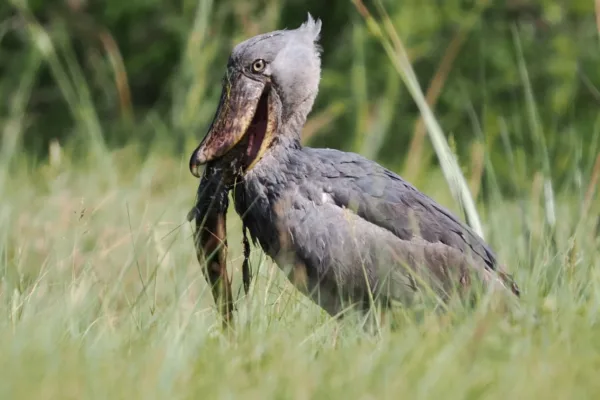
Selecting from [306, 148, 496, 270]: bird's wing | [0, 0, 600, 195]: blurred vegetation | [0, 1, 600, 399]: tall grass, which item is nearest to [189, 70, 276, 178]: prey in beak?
[306, 148, 496, 270]: bird's wing

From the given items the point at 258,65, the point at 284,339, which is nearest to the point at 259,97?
the point at 258,65

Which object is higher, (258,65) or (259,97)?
(258,65)

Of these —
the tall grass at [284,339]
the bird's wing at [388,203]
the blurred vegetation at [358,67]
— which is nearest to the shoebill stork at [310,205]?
the bird's wing at [388,203]

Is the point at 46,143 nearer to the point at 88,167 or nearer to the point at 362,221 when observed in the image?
the point at 88,167

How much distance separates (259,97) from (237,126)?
124 millimetres

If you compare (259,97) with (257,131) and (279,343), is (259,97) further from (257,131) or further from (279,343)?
(279,343)

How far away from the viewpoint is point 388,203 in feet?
13.4

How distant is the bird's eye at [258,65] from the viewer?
423 centimetres

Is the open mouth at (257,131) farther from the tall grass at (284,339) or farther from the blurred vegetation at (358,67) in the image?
the blurred vegetation at (358,67)

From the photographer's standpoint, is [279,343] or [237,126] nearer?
[279,343]

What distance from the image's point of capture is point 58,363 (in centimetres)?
292

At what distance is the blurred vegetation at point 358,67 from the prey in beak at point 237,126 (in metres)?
3.06

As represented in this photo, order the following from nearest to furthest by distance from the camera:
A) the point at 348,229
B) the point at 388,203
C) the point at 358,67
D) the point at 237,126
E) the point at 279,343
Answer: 1. the point at 279,343
2. the point at 348,229
3. the point at 388,203
4. the point at 237,126
5. the point at 358,67

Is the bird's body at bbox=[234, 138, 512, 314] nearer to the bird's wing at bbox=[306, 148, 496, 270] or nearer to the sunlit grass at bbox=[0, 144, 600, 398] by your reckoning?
the bird's wing at bbox=[306, 148, 496, 270]
